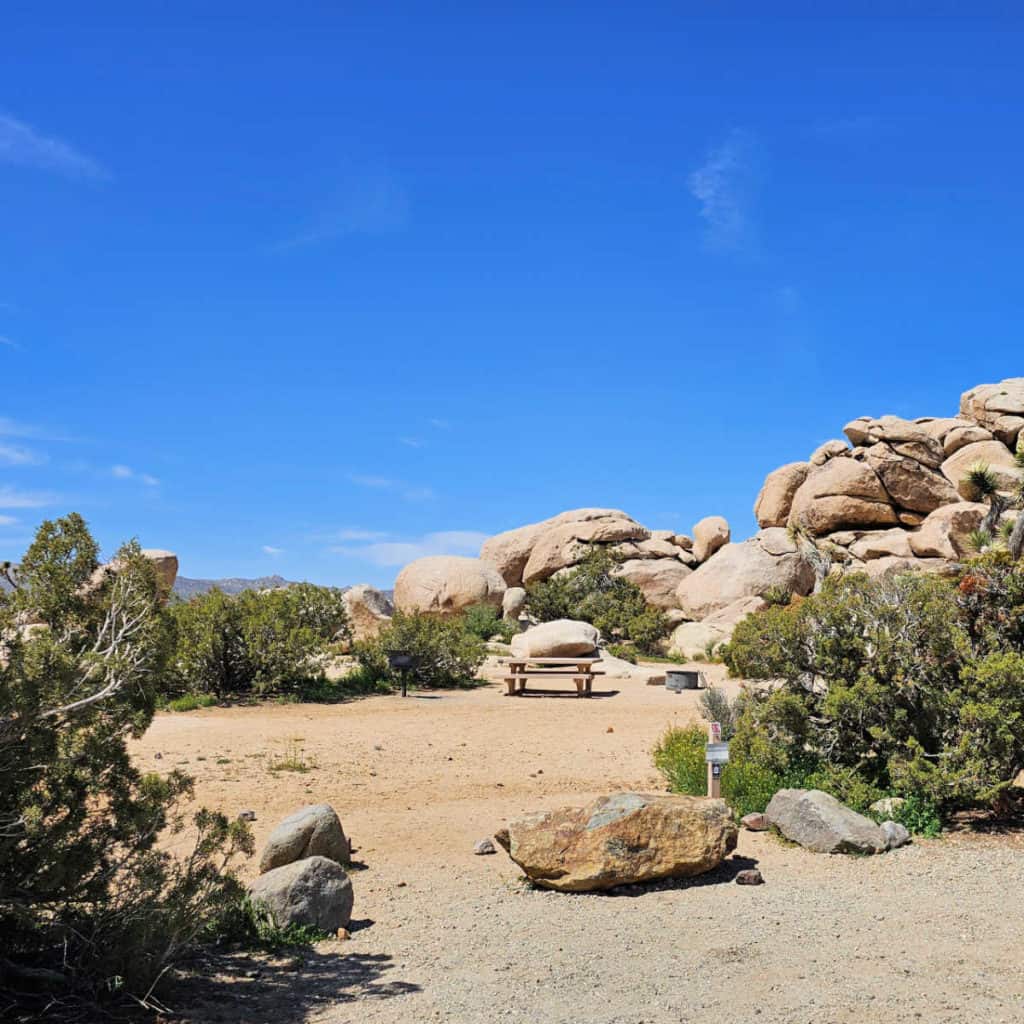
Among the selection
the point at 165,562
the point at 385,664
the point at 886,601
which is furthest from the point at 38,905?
the point at 165,562

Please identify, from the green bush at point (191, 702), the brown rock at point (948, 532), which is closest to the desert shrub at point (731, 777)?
the green bush at point (191, 702)

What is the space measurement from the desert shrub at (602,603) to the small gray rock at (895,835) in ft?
73.3

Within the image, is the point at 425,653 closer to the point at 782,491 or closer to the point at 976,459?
the point at 782,491

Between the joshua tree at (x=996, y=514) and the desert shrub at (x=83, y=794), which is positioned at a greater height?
the joshua tree at (x=996, y=514)

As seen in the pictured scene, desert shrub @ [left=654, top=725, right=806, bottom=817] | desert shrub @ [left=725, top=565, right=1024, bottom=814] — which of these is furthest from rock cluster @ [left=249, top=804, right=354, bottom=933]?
desert shrub @ [left=725, top=565, right=1024, bottom=814]

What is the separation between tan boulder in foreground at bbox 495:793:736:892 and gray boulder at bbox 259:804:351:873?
1445 millimetres

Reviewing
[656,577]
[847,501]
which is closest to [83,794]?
[656,577]

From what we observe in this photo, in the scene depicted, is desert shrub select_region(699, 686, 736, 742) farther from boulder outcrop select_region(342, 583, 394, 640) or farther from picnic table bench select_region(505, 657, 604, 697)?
boulder outcrop select_region(342, 583, 394, 640)

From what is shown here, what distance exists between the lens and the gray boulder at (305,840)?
315 inches

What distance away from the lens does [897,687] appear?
10156 mm

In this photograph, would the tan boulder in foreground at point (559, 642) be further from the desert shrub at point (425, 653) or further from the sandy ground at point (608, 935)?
the sandy ground at point (608, 935)

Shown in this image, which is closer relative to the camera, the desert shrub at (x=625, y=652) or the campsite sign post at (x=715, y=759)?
the campsite sign post at (x=715, y=759)

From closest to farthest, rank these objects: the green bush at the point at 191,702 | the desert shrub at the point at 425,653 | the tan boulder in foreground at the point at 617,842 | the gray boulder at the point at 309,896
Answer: the gray boulder at the point at 309,896
the tan boulder in foreground at the point at 617,842
the green bush at the point at 191,702
the desert shrub at the point at 425,653

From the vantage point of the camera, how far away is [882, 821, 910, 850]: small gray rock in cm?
904
